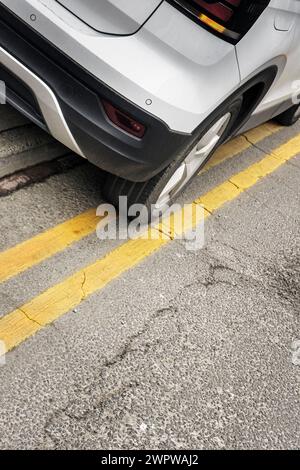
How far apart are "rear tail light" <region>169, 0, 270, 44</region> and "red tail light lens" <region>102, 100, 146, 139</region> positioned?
1.61 feet

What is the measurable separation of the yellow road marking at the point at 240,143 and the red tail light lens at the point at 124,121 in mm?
1541

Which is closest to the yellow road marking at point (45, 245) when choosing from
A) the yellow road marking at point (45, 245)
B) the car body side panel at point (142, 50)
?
the yellow road marking at point (45, 245)

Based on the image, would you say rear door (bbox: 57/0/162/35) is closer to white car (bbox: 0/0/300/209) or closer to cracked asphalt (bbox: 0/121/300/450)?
white car (bbox: 0/0/300/209)

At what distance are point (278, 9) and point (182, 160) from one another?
2.73 feet

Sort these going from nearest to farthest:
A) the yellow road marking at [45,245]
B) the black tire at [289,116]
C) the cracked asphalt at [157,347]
Answer: the cracked asphalt at [157,347], the yellow road marking at [45,245], the black tire at [289,116]

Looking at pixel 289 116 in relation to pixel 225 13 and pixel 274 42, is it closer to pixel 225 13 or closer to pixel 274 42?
pixel 274 42

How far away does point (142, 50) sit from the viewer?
264 centimetres

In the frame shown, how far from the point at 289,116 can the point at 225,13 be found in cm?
284

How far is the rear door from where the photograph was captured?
8.52ft

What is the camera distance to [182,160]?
3.12m

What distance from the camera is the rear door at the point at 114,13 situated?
2598 mm

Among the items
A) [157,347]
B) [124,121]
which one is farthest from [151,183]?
[157,347]

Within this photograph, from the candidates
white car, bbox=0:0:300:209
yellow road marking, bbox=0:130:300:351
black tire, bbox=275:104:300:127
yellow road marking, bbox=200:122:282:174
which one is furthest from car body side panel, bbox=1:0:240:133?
black tire, bbox=275:104:300:127

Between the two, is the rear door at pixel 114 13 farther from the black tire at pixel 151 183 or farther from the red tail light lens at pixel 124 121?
the black tire at pixel 151 183
